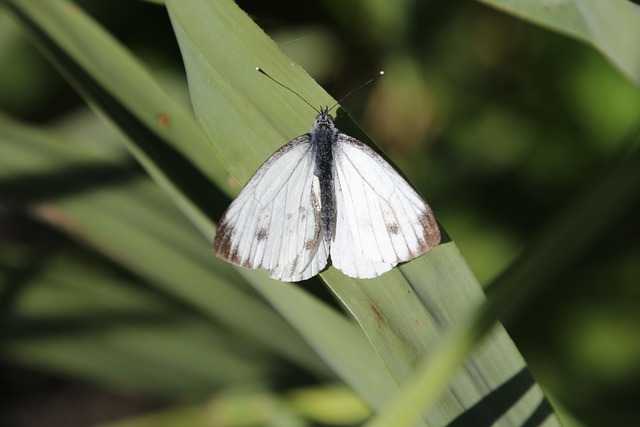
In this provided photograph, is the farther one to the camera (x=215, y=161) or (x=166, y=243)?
(x=166, y=243)

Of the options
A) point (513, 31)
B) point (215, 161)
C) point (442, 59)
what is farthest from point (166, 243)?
point (513, 31)

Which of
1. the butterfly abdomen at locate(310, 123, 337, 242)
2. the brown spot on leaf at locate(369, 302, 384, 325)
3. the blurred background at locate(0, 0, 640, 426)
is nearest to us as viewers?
the brown spot on leaf at locate(369, 302, 384, 325)

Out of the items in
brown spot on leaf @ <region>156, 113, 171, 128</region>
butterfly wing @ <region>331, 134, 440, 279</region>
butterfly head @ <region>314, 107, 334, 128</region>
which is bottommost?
butterfly wing @ <region>331, 134, 440, 279</region>

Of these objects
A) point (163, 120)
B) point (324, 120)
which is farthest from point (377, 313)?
point (163, 120)

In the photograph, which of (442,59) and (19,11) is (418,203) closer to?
(19,11)

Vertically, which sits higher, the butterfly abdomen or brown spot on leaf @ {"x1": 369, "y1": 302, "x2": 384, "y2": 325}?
the butterfly abdomen

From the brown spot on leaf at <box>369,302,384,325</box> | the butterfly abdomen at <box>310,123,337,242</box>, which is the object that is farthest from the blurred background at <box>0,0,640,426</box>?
the brown spot on leaf at <box>369,302,384,325</box>

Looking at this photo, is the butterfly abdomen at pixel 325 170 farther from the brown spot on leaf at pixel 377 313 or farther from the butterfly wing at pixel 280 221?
the brown spot on leaf at pixel 377 313

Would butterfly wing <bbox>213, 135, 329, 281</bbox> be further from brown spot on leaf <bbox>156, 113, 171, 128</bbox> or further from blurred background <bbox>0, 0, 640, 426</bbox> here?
blurred background <bbox>0, 0, 640, 426</bbox>
